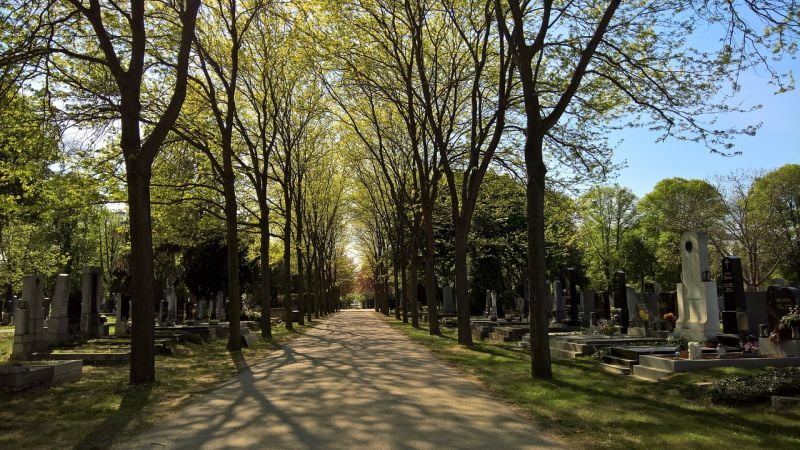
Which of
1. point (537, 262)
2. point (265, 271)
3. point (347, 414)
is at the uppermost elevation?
point (265, 271)

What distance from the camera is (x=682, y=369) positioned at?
34.4ft

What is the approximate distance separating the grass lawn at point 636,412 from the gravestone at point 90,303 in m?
15.3

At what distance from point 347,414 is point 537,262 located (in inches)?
190

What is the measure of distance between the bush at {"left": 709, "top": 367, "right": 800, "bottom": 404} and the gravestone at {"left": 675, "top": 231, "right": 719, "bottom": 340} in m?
6.52

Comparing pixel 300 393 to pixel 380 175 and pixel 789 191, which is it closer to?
pixel 380 175

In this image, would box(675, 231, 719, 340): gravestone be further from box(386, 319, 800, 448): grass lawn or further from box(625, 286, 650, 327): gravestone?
box(625, 286, 650, 327): gravestone

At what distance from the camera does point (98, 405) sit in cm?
841

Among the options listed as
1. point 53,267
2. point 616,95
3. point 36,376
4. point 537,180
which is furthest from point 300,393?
point 53,267

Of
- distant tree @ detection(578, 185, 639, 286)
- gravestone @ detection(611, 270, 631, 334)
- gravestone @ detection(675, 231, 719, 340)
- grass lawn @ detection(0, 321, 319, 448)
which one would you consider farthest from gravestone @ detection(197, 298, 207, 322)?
distant tree @ detection(578, 185, 639, 286)

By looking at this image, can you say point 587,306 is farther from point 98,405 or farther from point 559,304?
point 98,405

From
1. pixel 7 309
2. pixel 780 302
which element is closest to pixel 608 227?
pixel 780 302

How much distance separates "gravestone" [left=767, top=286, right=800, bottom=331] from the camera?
12.9 meters

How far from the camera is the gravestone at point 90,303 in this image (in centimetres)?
2036

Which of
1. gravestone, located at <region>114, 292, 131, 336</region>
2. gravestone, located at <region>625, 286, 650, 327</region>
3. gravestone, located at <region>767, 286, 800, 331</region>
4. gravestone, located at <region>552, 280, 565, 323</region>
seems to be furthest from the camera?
gravestone, located at <region>552, 280, 565, 323</region>
